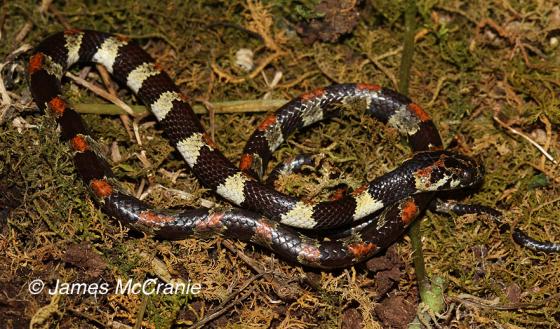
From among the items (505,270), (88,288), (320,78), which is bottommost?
(505,270)

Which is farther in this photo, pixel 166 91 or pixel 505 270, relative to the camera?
pixel 166 91

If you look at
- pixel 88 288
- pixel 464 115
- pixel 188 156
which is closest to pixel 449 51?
pixel 464 115

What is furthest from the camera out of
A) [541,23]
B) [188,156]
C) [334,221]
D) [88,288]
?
[541,23]

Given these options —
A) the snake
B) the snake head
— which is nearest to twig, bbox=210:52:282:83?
the snake

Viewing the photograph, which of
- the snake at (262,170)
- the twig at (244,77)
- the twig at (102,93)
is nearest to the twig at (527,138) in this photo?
the snake at (262,170)

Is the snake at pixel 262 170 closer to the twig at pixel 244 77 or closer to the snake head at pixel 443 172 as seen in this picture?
the snake head at pixel 443 172

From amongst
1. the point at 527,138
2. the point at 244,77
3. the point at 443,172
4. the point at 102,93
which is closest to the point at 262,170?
the point at 244,77

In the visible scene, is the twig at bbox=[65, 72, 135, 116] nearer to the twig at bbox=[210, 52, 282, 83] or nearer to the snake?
the snake

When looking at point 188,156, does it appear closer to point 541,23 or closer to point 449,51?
point 449,51
